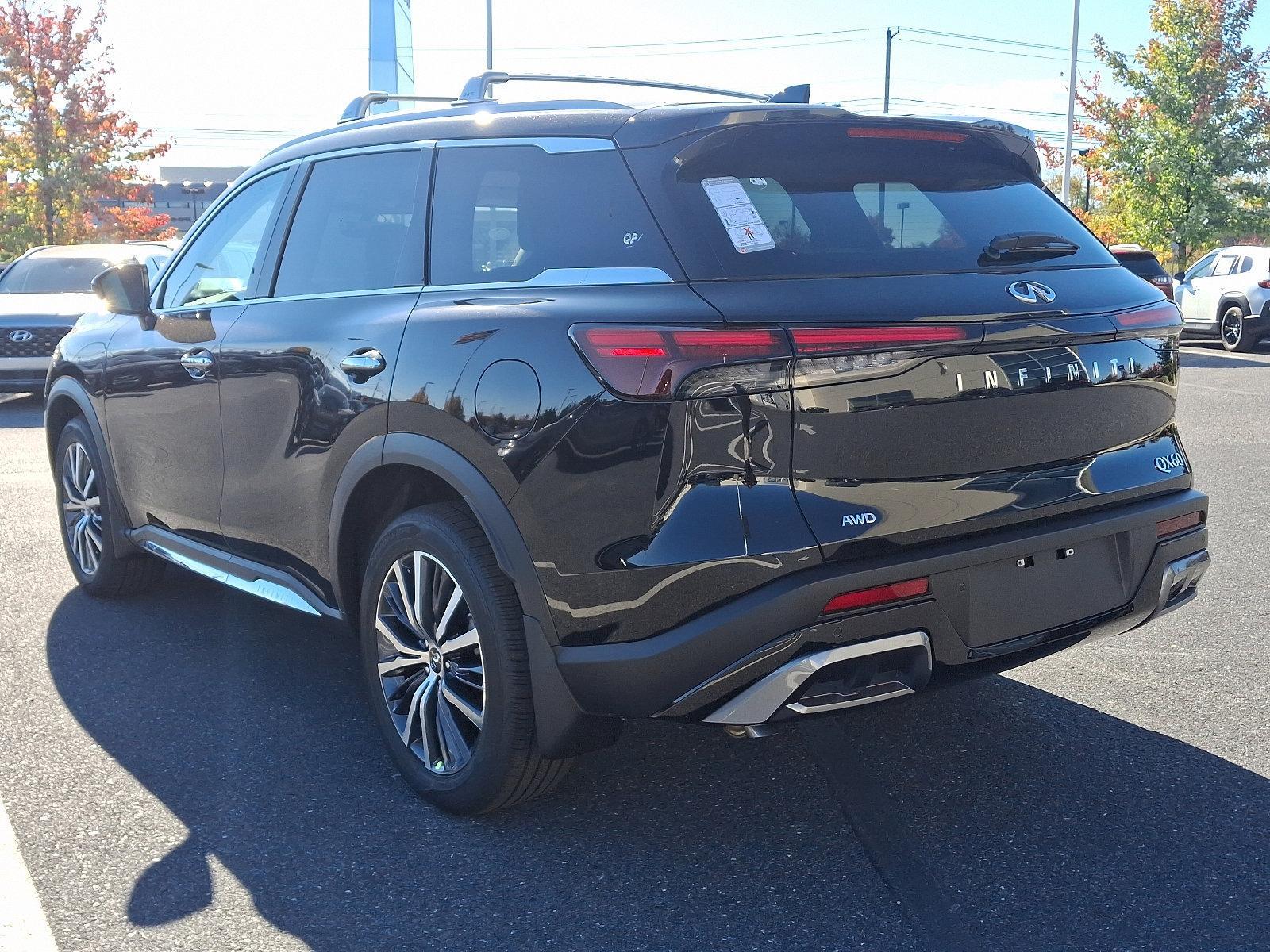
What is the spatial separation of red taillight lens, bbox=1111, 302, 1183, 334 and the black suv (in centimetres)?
1

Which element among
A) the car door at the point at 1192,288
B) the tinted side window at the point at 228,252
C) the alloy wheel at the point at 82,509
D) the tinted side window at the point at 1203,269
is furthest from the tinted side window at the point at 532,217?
the tinted side window at the point at 1203,269

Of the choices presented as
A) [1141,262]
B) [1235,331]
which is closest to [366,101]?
[1141,262]

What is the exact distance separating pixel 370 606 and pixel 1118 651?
8.93ft

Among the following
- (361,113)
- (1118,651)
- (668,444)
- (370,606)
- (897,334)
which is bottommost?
(1118,651)

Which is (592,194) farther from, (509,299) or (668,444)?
(668,444)

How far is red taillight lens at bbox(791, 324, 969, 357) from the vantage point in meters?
2.84

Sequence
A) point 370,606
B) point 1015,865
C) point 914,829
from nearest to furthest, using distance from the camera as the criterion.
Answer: point 1015,865 → point 914,829 → point 370,606

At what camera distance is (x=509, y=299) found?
321 cm

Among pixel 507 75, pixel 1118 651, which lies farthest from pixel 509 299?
pixel 1118 651

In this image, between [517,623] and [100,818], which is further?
[100,818]

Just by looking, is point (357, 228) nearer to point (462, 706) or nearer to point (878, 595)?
point (462, 706)

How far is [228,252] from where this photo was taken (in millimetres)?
4648

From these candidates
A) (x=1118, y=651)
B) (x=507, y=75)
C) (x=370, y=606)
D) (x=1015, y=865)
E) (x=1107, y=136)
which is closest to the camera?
(x=1015, y=865)

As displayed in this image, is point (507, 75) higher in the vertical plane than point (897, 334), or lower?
higher
